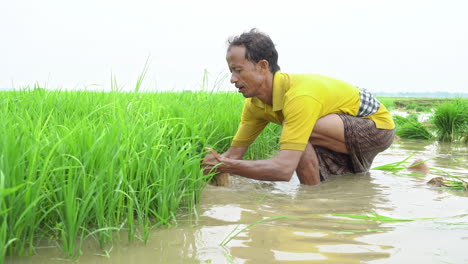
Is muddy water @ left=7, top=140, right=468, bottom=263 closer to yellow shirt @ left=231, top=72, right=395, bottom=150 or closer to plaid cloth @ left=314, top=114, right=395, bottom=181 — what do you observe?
plaid cloth @ left=314, top=114, right=395, bottom=181

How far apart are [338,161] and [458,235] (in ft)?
5.20

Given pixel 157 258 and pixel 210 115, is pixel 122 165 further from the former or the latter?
pixel 210 115

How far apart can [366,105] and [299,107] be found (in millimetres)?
963

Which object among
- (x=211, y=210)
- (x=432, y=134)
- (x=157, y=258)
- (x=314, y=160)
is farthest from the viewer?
(x=432, y=134)

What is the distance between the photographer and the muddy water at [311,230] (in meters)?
1.71

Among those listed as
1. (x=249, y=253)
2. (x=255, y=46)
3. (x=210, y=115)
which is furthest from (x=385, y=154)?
(x=249, y=253)

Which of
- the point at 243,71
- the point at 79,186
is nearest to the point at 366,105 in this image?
the point at 243,71

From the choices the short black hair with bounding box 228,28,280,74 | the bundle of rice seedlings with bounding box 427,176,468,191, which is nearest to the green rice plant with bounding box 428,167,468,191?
the bundle of rice seedlings with bounding box 427,176,468,191

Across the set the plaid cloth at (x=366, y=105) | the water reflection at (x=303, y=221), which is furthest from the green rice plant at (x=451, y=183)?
the plaid cloth at (x=366, y=105)

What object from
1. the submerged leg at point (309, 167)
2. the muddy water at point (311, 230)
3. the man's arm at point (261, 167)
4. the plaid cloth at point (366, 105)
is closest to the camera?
the muddy water at point (311, 230)

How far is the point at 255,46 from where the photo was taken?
2.90 metres

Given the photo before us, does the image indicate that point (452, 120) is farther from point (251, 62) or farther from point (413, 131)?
point (251, 62)

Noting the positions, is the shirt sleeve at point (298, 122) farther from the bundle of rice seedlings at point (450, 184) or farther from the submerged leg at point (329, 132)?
the bundle of rice seedlings at point (450, 184)

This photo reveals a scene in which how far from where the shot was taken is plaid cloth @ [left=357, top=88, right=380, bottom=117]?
139 inches
